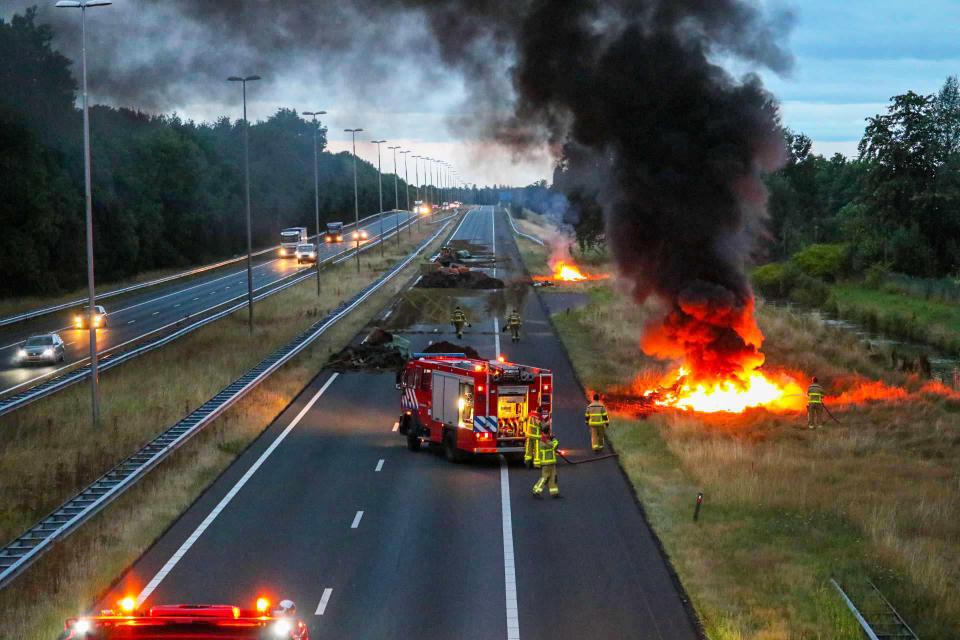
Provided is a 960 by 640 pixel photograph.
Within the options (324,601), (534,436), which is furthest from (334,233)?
(324,601)

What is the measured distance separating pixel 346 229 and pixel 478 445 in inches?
5923

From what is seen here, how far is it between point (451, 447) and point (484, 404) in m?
1.96

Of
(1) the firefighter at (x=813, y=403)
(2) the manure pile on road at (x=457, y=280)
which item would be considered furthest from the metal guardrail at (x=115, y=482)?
(2) the manure pile on road at (x=457, y=280)

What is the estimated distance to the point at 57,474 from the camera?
28156mm

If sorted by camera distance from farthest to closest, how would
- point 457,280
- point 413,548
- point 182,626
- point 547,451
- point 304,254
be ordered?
→ point 304,254 → point 457,280 → point 547,451 → point 413,548 → point 182,626

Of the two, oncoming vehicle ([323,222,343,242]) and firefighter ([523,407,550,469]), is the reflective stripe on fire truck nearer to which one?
firefighter ([523,407,550,469])

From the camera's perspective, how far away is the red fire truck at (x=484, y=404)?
96.7 ft

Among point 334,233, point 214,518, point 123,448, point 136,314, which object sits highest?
point 334,233

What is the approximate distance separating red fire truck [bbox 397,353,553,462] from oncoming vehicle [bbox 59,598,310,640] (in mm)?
19550

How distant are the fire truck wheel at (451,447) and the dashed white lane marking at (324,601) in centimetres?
1143

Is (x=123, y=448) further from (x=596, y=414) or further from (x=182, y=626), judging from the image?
(x=182, y=626)

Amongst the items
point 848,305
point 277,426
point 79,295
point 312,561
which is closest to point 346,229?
point 79,295

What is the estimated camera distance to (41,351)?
51.3 meters

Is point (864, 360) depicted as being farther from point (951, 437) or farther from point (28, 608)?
point (28, 608)
